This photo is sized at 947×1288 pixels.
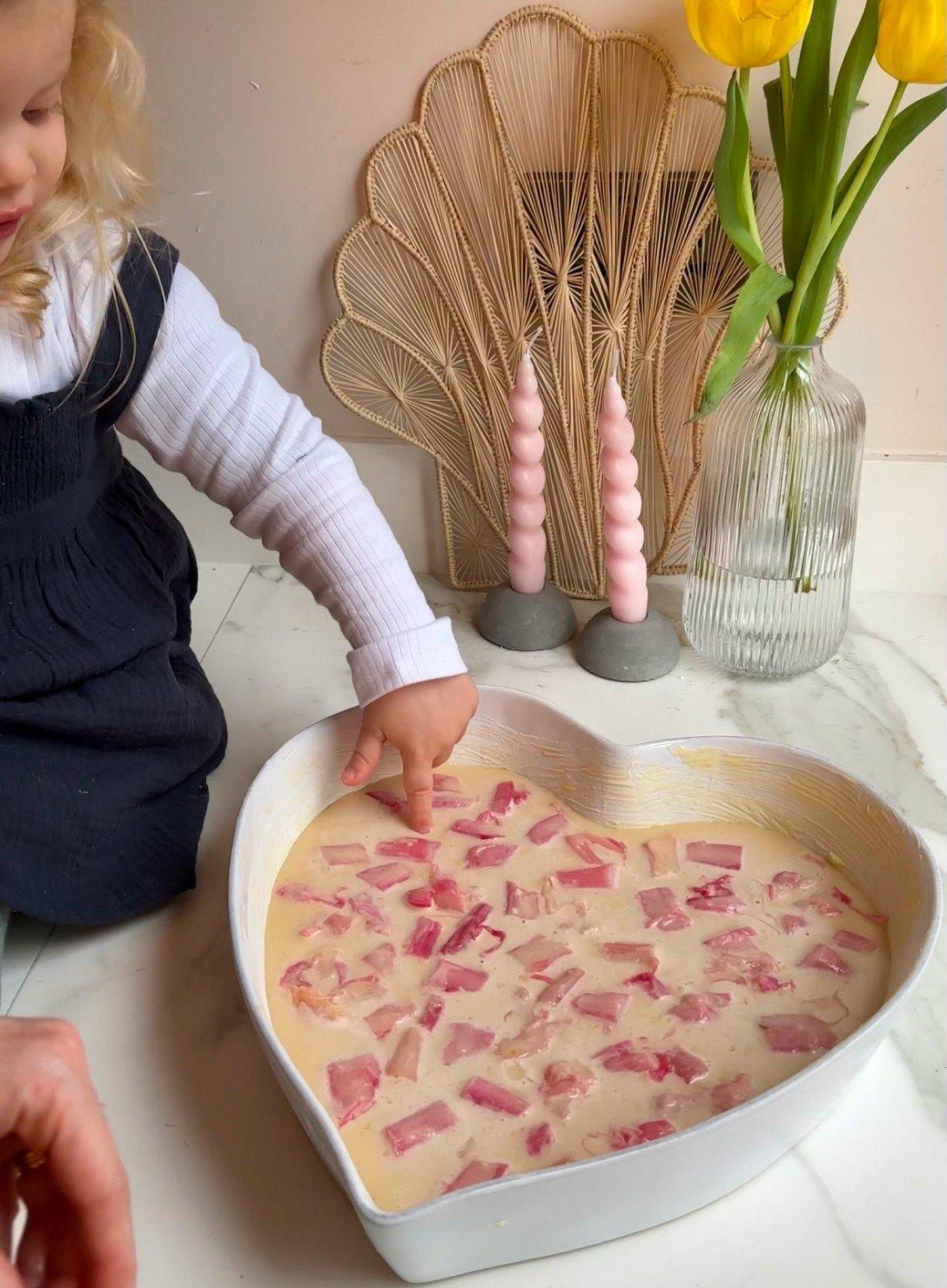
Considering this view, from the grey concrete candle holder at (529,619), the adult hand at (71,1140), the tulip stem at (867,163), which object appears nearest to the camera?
the adult hand at (71,1140)

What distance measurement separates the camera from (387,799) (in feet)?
2.85

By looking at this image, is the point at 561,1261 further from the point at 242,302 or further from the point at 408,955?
the point at 242,302

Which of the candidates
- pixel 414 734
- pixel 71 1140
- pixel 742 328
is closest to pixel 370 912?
pixel 414 734

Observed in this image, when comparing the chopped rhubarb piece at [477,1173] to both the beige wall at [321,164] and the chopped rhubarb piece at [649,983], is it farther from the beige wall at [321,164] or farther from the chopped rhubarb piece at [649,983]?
the beige wall at [321,164]

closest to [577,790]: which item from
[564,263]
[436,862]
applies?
[436,862]

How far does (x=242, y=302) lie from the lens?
3.74ft

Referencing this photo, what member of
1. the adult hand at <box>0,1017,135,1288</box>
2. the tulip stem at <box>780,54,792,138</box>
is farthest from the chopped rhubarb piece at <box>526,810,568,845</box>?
the tulip stem at <box>780,54,792,138</box>

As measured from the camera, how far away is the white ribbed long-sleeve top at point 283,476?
841mm

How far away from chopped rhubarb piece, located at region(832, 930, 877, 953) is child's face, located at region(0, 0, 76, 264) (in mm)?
596

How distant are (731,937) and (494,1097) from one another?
18 cm

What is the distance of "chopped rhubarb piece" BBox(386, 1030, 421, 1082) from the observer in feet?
2.20

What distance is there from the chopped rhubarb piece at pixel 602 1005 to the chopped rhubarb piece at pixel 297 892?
174 mm

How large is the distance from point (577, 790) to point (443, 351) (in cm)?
44

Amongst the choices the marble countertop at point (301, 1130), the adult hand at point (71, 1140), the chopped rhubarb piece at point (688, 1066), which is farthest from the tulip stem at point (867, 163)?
the adult hand at point (71, 1140)
